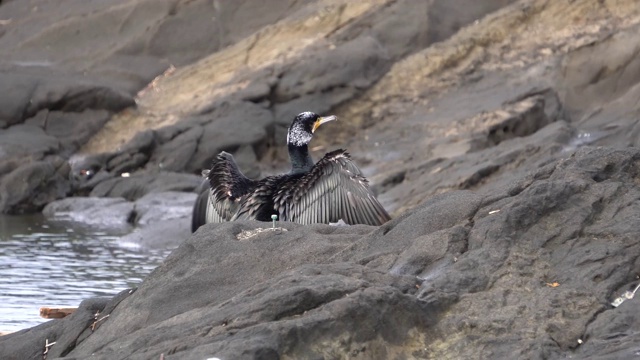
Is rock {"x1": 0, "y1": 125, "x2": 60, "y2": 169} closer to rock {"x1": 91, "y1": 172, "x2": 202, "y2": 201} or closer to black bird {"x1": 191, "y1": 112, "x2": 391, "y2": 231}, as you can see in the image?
rock {"x1": 91, "y1": 172, "x2": 202, "y2": 201}

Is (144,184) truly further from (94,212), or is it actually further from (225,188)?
(225,188)

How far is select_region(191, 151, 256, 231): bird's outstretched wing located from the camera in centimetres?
1059

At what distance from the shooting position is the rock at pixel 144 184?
1912 centimetres

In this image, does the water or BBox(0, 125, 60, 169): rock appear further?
BBox(0, 125, 60, 169): rock

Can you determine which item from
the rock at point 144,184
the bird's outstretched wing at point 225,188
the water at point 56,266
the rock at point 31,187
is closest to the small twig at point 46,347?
the water at point 56,266

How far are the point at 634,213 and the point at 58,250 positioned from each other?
34.3 feet

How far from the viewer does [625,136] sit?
1511 cm

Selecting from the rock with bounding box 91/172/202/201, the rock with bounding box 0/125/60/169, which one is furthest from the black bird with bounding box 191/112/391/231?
the rock with bounding box 0/125/60/169

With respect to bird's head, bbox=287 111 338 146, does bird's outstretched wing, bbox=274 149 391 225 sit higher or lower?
lower

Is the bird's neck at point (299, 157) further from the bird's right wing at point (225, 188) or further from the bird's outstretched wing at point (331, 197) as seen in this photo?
the bird's outstretched wing at point (331, 197)

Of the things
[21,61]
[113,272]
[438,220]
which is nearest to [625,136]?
[113,272]

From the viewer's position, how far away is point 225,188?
421 inches

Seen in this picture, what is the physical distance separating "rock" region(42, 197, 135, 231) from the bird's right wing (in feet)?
21.7

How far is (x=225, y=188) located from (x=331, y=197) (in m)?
1.05
